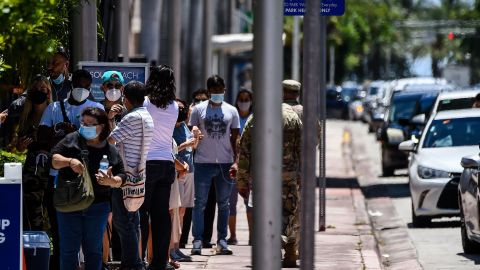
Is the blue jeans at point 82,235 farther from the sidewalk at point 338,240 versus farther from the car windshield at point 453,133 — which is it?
the car windshield at point 453,133

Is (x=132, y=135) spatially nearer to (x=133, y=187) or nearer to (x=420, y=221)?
(x=133, y=187)

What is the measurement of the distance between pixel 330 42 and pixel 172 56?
51242mm

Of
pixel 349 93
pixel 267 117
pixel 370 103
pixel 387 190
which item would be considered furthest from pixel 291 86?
pixel 349 93

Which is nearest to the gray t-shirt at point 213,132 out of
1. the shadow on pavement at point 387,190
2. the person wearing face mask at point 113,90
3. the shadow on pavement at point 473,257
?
the person wearing face mask at point 113,90

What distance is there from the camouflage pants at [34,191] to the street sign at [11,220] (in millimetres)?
2377

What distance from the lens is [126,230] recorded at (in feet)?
38.6

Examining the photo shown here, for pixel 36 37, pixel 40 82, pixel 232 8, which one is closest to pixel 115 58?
pixel 40 82

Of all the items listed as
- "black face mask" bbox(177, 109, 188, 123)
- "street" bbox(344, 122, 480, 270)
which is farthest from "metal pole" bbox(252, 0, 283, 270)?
"street" bbox(344, 122, 480, 270)

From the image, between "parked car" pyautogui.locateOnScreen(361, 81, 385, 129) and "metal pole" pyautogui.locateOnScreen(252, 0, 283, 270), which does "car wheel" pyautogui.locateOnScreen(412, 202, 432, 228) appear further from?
"parked car" pyautogui.locateOnScreen(361, 81, 385, 129)

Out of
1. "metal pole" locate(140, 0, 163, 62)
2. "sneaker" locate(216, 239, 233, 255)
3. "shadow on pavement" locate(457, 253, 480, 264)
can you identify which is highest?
"metal pole" locate(140, 0, 163, 62)

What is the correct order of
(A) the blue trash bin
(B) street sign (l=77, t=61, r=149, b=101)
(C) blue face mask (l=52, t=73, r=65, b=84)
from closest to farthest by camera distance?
(A) the blue trash bin < (C) blue face mask (l=52, t=73, r=65, b=84) < (B) street sign (l=77, t=61, r=149, b=101)

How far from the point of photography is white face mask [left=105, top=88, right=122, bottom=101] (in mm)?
12812

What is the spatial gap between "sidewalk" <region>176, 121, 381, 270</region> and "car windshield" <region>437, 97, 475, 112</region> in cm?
214

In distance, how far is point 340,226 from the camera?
18.9 meters
